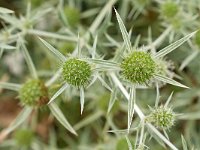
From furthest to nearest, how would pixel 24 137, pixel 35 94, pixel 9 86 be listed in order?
pixel 24 137
pixel 9 86
pixel 35 94

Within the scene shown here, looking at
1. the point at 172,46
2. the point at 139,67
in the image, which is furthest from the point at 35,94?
the point at 172,46

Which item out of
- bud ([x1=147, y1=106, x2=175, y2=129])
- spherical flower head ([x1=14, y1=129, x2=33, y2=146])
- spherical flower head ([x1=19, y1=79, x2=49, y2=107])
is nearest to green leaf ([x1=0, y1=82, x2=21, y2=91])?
spherical flower head ([x1=19, y1=79, x2=49, y2=107])

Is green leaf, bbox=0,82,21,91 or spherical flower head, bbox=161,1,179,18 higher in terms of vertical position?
spherical flower head, bbox=161,1,179,18

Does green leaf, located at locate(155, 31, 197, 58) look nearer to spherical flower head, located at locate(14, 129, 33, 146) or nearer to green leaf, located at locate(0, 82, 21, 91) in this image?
green leaf, located at locate(0, 82, 21, 91)

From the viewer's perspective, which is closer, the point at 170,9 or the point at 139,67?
the point at 139,67

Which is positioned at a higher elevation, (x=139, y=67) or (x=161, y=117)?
(x=139, y=67)

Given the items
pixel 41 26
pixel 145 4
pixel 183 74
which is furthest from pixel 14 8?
pixel 183 74

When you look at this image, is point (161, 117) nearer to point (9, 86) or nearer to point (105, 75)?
point (105, 75)

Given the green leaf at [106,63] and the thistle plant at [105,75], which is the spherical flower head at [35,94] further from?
the green leaf at [106,63]
